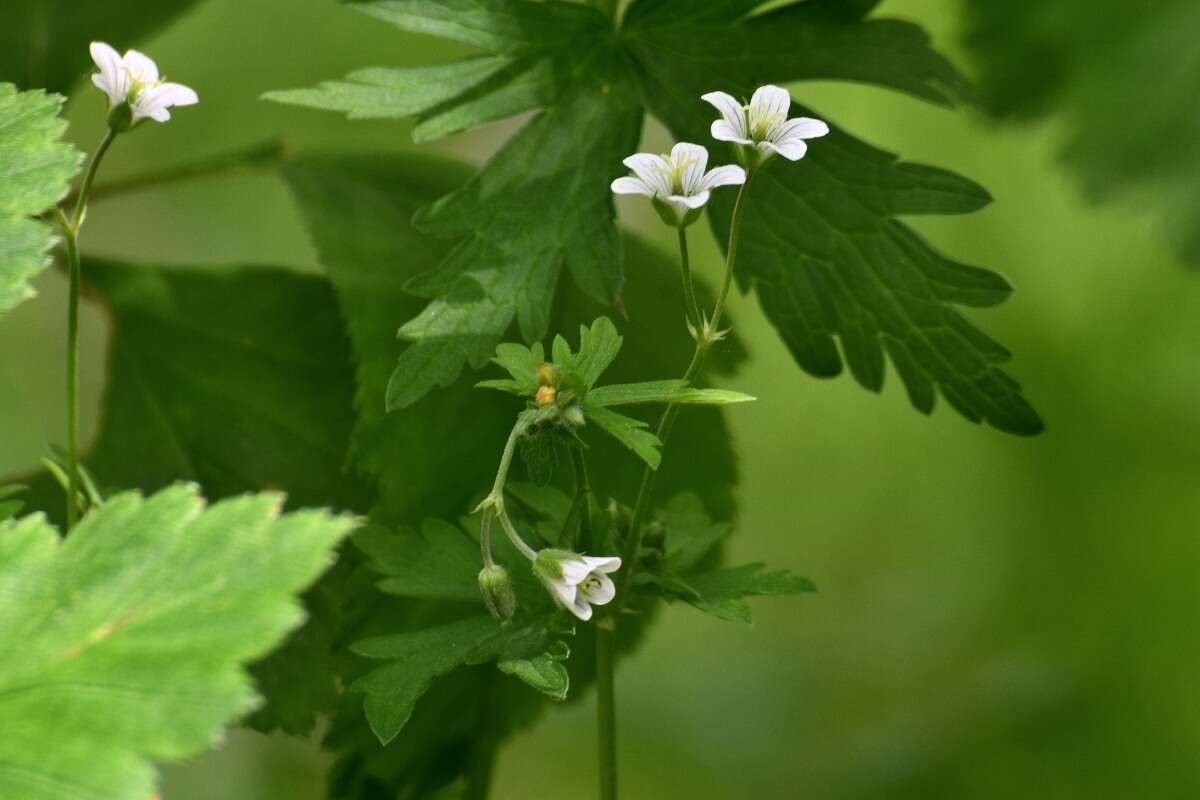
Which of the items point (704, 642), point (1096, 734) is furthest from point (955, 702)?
point (704, 642)

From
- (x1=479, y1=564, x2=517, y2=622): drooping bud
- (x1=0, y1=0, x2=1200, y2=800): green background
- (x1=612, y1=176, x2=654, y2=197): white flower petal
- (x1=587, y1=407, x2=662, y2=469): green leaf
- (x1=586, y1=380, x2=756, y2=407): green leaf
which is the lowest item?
(x1=0, y1=0, x2=1200, y2=800): green background

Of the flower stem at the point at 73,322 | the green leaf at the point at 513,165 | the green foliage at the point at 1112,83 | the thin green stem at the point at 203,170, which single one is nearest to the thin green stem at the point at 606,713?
the green leaf at the point at 513,165

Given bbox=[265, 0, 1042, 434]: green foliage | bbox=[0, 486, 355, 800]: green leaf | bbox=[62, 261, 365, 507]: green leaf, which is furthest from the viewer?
bbox=[62, 261, 365, 507]: green leaf

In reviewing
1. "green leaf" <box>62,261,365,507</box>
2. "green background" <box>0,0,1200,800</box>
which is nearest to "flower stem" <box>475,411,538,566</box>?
"green leaf" <box>62,261,365,507</box>

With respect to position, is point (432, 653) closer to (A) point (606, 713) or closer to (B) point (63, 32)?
(A) point (606, 713)

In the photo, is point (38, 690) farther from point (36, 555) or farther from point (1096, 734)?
point (1096, 734)

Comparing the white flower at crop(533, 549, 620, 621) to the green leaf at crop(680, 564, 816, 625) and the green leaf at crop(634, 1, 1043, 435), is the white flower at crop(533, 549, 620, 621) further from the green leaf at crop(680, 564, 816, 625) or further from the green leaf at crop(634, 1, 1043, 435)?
the green leaf at crop(634, 1, 1043, 435)

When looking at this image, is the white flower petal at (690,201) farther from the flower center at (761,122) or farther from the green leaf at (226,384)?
the green leaf at (226,384)

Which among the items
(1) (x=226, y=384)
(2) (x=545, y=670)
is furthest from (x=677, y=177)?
(1) (x=226, y=384)
